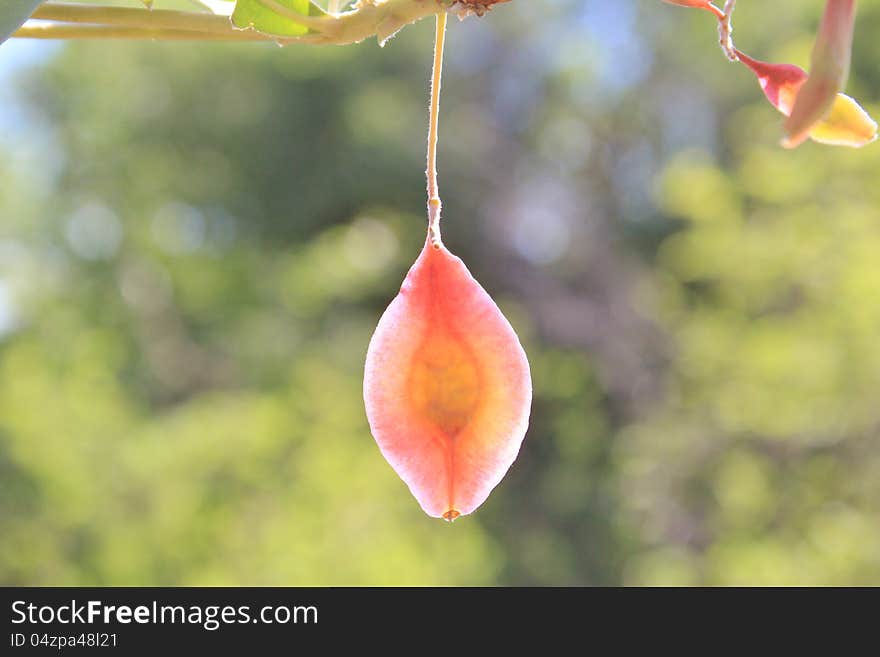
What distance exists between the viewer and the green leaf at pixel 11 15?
0.26 metres

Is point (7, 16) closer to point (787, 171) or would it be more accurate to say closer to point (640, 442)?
point (787, 171)

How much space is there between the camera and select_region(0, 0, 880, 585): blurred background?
3.82 meters

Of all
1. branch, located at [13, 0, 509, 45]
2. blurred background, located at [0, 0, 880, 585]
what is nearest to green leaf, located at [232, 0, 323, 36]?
branch, located at [13, 0, 509, 45]


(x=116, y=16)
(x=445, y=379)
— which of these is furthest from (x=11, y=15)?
(x=445, y=379)

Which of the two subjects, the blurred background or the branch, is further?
the blurred background

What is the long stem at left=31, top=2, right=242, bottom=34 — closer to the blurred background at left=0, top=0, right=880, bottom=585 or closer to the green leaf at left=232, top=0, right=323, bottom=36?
the green leaf at left=232, top=0, right=323, bottom=36

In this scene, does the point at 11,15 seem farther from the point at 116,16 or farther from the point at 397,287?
the point at 397,287

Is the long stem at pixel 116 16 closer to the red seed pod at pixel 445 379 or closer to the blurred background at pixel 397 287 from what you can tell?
the red seed pod at pixel 445 379

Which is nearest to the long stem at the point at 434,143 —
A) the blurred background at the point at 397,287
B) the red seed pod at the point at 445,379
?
the red seed pod at the point at 445,379

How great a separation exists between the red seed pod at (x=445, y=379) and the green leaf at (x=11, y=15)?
12cm

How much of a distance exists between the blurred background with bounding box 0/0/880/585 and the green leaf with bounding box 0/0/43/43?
3.41 metres

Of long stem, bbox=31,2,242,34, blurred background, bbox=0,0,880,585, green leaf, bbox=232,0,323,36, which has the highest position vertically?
blurred background, bbox=0,0,880,585

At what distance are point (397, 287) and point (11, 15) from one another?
6382mm

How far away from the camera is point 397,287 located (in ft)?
21.8
